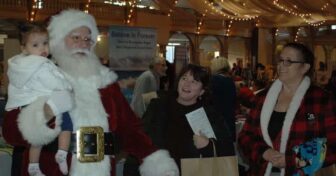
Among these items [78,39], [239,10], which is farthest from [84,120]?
[239,10]

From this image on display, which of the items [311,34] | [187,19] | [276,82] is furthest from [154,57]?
[311,34]

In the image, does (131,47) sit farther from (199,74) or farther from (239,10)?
(239,10)

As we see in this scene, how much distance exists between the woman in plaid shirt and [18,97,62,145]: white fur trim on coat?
1.41m

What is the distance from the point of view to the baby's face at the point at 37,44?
2398 millimetres

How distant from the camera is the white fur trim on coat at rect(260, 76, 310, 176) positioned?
3.00 m

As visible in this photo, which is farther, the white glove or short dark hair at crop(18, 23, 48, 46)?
short dark hair at crop(18, 23, 48, 46)

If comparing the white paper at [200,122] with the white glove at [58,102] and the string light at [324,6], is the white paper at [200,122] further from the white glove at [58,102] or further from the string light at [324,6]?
the string light at [324,6]

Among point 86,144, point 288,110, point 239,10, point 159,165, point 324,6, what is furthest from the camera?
point 239,10

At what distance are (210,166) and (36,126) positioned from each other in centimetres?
107

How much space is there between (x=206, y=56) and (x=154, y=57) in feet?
37.6

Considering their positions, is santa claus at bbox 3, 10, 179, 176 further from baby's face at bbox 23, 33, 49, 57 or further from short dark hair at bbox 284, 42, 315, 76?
short dark hair at bbox 284, 42, 315, 76

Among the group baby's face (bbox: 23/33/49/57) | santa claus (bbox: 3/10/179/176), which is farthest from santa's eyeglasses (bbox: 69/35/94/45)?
baby's face (bbox: 23/33/49/57)

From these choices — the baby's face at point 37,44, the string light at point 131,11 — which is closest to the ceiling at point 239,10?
the string light at point 131,11

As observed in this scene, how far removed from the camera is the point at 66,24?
2523 millimetres
